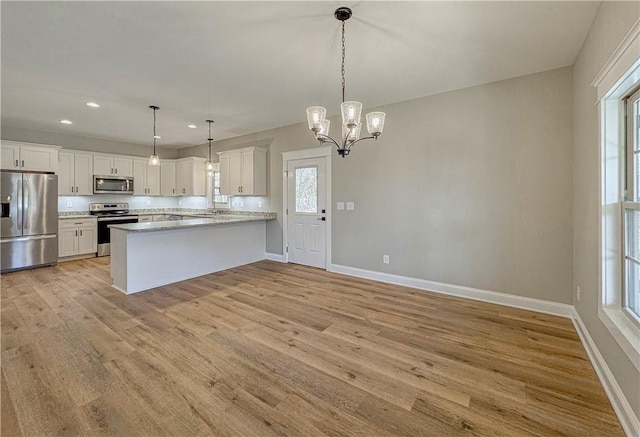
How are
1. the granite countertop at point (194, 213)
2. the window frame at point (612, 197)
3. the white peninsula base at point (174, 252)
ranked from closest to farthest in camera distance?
the window frame at point (612, 197) < the white peninsula base at point (174, 252) < the granite countertop at point (194, 213)

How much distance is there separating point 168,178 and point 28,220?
292cm

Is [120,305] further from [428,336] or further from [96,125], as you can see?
[96,125]

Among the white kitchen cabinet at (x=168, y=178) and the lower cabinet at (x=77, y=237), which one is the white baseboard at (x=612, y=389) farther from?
the white kitchen cabinet at (x=168, y=178)

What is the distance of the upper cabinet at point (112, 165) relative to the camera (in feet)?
Answer: 20.4

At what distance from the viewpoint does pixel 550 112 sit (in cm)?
305

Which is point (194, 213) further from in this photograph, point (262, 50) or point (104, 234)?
point (262, 50)

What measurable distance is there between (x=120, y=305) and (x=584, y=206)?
196 inches

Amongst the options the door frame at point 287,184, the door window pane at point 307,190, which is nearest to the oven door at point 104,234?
the door frame at point 287,184

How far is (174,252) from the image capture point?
4316 mm

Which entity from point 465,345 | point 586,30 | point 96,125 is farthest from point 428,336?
point 96,125

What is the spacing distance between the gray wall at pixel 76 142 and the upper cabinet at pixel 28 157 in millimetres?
644

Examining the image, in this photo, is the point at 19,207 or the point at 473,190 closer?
the point at 473,190

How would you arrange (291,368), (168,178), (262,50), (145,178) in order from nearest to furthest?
1. (291,368)
2. (262,50)
3. (145,178)
4. (168,178)

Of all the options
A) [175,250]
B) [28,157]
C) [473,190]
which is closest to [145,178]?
[28,157]
